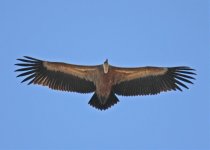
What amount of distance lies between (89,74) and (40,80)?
1.43 m

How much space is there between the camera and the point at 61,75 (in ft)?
80.0

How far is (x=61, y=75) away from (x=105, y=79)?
52.7 inches

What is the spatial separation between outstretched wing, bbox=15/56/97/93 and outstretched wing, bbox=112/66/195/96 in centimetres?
84

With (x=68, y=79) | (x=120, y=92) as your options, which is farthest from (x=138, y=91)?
(x=68, y=79)

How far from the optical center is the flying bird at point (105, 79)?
24.0m

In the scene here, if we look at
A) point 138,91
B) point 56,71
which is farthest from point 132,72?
point 56,71

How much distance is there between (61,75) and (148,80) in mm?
2538

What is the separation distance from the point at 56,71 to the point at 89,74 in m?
0.97

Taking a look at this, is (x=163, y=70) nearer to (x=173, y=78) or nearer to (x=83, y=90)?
(x=173, y=78)

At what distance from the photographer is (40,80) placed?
79.4ft

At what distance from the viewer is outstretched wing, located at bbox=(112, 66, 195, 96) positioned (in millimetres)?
24234

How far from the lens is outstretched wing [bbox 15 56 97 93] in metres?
24.2

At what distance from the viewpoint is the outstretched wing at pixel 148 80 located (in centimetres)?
2423

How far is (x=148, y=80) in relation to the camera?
24422 mm
